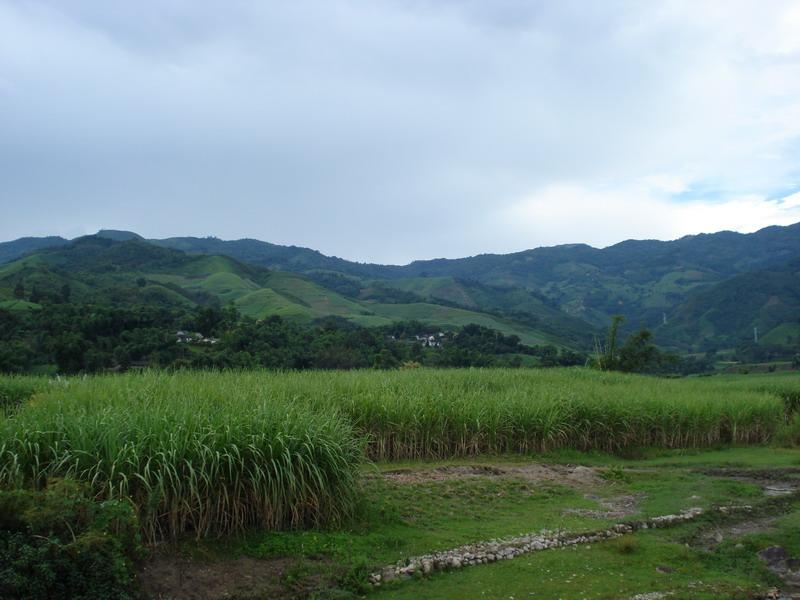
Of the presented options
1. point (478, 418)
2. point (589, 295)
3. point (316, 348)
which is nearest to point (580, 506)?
point (478, 418)

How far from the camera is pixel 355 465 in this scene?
28.2 ft

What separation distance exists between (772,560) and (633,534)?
1667 mm

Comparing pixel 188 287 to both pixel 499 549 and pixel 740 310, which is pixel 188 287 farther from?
pixel 740 310

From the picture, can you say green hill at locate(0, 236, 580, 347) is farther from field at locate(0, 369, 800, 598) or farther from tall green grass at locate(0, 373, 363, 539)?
tall green grass at locate(0, 373, 363, 539)

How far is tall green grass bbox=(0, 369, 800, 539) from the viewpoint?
22.7 ft

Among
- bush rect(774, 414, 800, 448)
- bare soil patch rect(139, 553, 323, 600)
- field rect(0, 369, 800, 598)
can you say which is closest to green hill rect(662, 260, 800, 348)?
bush rect(774, 414, 800, 448)

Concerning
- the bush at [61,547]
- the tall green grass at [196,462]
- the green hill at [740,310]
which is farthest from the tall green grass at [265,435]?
the green hill at [740,310]

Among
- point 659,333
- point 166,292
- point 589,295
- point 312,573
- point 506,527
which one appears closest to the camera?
point 312,573

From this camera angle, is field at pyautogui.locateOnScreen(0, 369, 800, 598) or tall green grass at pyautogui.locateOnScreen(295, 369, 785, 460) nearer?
field at pyautogui.locateOnScreen(0, 369, 800, 598)

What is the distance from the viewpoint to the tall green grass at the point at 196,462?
6840 mm

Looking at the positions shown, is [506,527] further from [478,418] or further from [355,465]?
[478,418]

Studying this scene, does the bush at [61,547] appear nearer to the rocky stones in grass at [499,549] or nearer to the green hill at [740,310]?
the rocky stones in grass at [499,549]

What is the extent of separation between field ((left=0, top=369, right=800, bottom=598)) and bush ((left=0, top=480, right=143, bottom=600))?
0.58 m

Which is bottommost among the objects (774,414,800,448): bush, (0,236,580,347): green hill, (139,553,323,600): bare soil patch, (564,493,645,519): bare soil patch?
(774,414,800,448): bush
